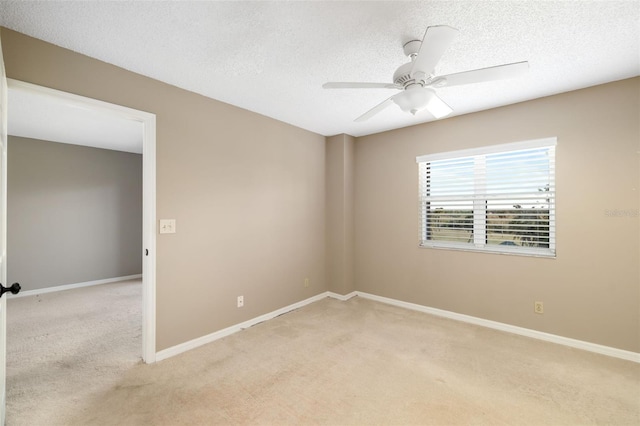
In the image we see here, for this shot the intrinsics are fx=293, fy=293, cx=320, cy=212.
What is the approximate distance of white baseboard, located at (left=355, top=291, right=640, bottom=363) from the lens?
2557 mm

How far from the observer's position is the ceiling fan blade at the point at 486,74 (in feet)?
5.13

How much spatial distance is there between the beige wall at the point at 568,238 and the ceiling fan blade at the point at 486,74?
1698mm

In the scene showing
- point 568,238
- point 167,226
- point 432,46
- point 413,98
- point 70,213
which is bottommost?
point 568,238

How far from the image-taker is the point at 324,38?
1917 mm

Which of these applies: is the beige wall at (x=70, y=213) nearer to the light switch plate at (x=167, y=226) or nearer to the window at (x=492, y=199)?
the light switch plate at (x=167, y=226)

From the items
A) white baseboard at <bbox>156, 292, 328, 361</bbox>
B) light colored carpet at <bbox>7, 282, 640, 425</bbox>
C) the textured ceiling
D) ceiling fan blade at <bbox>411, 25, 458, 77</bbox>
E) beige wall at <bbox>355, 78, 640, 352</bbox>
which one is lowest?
light colored carpet at <bbox>7, 282, 640, 425</bbox>

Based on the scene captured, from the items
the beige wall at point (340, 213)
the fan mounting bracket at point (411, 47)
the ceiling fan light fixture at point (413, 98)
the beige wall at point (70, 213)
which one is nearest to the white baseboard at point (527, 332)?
the beige wall at point (340, 213)

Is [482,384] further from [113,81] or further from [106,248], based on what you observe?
[106,248]

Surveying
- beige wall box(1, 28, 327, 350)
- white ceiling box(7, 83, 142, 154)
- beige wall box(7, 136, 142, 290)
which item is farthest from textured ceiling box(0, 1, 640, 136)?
beige wall box(7, 136, 142, 290)

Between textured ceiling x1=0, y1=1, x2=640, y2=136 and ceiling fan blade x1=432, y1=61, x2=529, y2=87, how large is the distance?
347mm

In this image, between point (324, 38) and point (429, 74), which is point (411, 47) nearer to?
point (429, 74)

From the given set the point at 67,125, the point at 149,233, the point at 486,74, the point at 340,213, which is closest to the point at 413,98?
the point at 486,74

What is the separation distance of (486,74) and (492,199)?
1968 millimetres

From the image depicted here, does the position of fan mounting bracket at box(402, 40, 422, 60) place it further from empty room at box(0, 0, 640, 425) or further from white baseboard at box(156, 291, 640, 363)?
white baseboard at box(156, 291, 640, 363)
